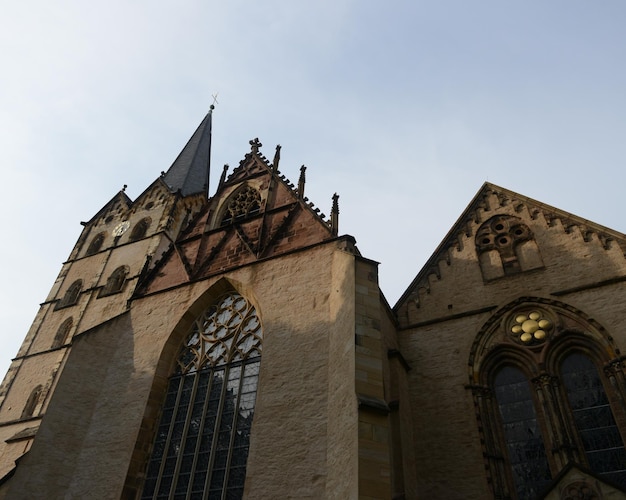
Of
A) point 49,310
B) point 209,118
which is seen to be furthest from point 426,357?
point 209,118

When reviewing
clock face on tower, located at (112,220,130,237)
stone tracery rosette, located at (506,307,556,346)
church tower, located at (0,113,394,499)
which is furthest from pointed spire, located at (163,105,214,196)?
stone tracery rosette, located at (506,307,556,346)

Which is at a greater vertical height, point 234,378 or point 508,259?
point 508,259

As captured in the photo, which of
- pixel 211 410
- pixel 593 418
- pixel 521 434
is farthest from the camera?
pixel 211 410

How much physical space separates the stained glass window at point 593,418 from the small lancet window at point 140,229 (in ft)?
52.2

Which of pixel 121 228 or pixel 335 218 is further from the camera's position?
pixel 121 228

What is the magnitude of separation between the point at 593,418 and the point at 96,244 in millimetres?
19011

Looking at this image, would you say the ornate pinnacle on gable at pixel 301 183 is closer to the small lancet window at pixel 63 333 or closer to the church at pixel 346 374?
the church at pixel 346 374

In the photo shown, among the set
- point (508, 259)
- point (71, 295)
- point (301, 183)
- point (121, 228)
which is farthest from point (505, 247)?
point (121, 228)

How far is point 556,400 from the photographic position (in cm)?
901

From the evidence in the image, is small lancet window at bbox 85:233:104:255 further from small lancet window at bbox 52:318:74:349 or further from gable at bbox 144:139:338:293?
gable at bbox 144:139:338:293

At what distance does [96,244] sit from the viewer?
21531 millimetres

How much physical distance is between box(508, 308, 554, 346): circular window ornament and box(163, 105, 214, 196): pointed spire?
15.2m

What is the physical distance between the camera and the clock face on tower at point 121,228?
69.0 ft

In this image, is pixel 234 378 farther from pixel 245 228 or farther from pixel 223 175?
pixel 223 175
